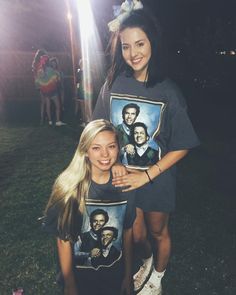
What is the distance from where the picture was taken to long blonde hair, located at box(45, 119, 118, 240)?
2084mm

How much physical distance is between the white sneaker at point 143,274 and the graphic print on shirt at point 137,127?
1.11 metres

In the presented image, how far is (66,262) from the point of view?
215cm

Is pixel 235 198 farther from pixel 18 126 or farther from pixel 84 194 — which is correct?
pixel 18 126

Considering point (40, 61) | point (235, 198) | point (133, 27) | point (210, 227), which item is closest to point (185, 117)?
point (133, 27)

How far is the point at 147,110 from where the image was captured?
7.12ft

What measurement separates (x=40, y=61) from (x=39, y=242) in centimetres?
650

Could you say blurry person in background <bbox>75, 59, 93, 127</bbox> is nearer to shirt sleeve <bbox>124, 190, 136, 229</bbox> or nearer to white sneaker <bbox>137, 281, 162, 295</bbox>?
white sneaker <bbox>137, 281, 162, 295</bbox>

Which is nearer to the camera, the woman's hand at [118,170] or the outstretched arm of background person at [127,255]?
the woman's hand at [118,170]

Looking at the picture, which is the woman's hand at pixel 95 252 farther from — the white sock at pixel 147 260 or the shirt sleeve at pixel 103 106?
the shirt sleeve at pixel 103 106

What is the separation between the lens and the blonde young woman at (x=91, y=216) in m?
2.11

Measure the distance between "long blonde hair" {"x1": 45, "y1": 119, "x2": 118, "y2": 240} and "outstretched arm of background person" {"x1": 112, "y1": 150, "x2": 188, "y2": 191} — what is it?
22 cm

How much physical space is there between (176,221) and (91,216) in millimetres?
2258

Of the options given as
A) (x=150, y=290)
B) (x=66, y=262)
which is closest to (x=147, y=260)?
(x=150, y=290)

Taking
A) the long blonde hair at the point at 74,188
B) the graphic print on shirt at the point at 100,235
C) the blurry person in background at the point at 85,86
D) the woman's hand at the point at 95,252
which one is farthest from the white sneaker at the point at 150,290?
the blurry person in background at the point at 85,86
